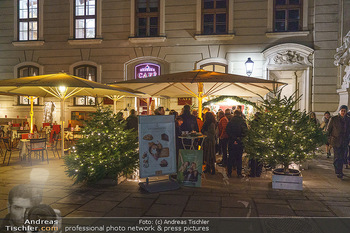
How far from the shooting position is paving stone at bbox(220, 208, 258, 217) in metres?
4.88

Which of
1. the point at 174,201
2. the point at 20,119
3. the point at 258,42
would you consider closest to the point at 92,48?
the point at 20,119

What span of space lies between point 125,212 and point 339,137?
5.96 meters

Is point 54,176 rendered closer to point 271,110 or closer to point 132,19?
point 271,110

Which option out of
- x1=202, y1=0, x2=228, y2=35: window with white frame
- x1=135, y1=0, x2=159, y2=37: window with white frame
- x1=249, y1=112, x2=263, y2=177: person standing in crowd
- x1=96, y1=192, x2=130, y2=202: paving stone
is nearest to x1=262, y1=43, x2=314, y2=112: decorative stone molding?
x1=202, y1=0, x2=228, y2=35: window with white frame

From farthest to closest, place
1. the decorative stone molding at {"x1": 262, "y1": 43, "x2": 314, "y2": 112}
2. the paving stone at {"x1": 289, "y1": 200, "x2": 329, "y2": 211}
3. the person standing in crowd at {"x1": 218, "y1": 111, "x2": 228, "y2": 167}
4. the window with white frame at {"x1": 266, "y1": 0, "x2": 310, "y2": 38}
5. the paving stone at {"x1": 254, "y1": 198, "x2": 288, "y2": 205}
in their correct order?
the window with white frame at {"x1": 266, "y1": 0, "x2": 310, "y2": 38} < the decorative stone molding at {"x1": 262, "y1": 43, "x2": 314, "y2": 112} < the person standing in crowd at {"x1": 218, "y1": 111, "x2": 228, "y2": 167} < the paving stone at {"x1": 254, "y1": 198, "x2": 288, "y2": 205} < the paving stone at {"x1": 289, "y1": 200, "x2": 329, "y2": 211}

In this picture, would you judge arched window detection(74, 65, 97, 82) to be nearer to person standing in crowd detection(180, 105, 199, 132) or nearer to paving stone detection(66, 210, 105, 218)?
person standing in crowd detection(180, 105, 199, 132)

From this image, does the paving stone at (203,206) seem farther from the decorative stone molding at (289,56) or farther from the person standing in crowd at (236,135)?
the decorative stone molding at (289,56)

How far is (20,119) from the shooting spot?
1694cm

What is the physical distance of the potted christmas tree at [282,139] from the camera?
21.9ft

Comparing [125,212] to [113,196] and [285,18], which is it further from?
[285,18]

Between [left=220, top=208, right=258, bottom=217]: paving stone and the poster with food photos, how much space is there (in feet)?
6.14

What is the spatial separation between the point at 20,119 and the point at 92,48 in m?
5.81

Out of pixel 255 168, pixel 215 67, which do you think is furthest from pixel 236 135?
pixel 215 67

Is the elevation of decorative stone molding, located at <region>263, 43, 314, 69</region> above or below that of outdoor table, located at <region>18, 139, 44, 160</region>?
above
